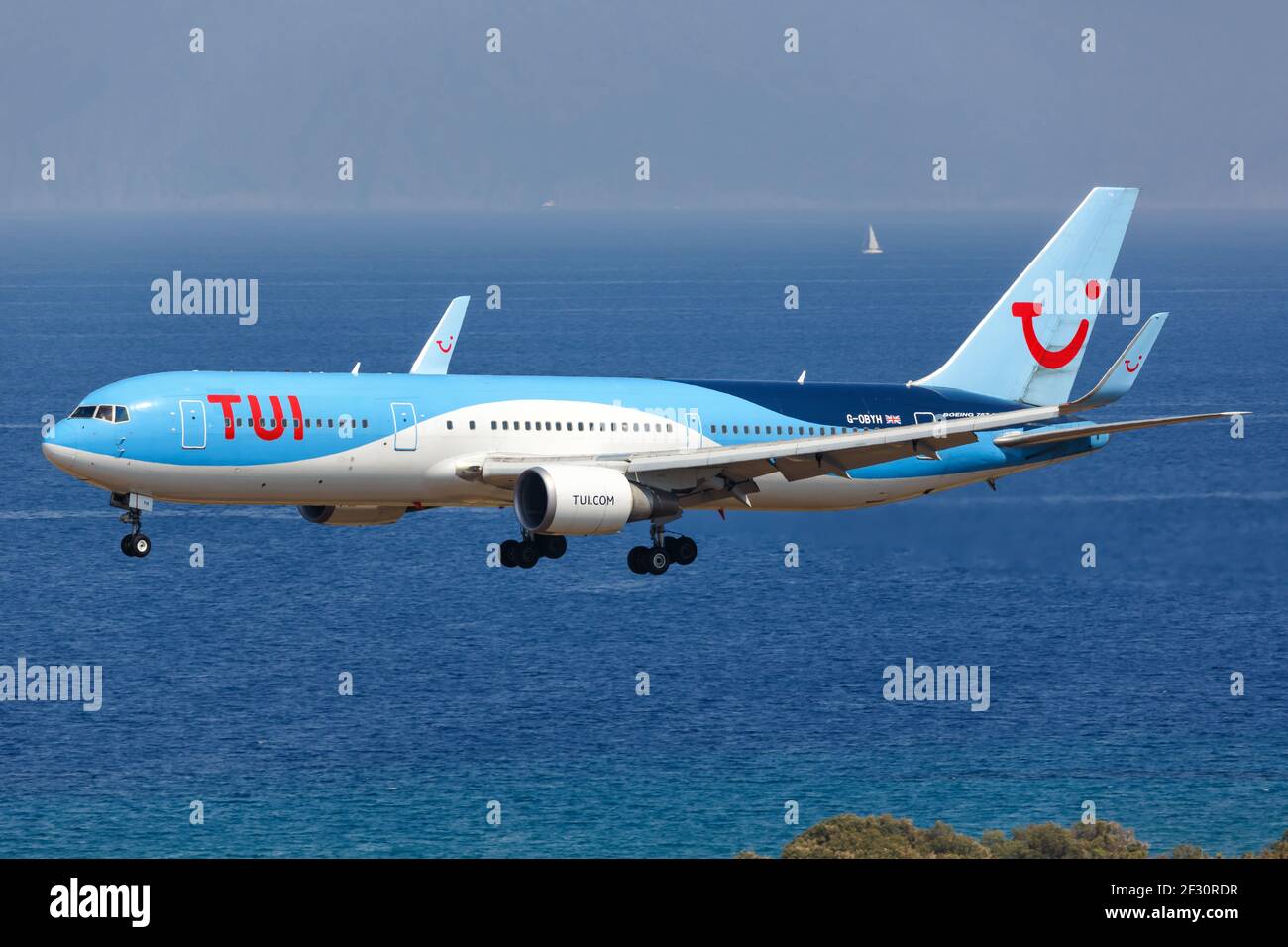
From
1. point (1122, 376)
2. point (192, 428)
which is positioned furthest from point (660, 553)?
point (1122, 376)

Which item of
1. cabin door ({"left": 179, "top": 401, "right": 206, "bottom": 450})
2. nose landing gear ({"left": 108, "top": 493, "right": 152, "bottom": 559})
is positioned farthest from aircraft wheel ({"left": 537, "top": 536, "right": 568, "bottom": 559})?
nose landing gear ({"left": 108, "top": 493, "right": 152, "bottom": 559})

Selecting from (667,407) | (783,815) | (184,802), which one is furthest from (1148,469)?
(667,407)

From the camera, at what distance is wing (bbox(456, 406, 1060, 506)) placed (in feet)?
224

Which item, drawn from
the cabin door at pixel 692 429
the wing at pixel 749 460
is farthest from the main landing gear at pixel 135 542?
the cabin door at pixel 692 429

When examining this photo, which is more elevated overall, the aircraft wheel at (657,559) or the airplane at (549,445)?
the airplane at (549,445)

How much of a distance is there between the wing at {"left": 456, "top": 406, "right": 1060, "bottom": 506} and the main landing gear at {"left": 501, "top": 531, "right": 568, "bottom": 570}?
3417mm

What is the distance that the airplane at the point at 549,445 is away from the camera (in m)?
65.0

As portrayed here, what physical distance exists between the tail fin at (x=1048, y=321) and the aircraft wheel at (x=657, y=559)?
51.1ft

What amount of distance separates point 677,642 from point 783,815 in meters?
27.1

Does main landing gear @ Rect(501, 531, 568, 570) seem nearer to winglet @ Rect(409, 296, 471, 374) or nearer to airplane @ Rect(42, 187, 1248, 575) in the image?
airplane @ Rect(42, 187, 1248, 575)

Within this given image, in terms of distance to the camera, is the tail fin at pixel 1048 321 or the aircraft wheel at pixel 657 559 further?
the tail fin at pixel 1048 321

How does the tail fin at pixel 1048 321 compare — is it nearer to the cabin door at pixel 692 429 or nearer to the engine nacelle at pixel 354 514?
the cabin door at pixel 692 429

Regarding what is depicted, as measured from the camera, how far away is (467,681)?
517 ft

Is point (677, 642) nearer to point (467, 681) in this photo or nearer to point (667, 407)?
point (467, 681)
